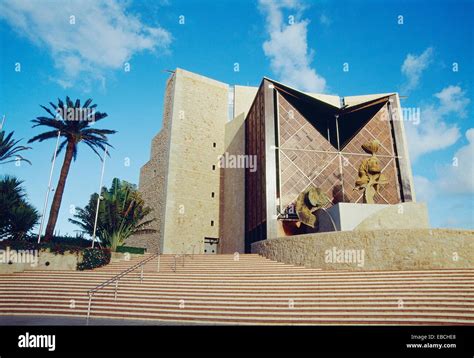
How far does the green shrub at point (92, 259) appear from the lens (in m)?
14.4

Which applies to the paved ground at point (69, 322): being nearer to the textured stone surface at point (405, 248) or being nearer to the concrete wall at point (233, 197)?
the textured stone surface at point (405, 248)

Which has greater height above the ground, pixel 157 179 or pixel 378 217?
pixel 157 179

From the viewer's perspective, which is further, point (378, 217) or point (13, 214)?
point (13, 214)

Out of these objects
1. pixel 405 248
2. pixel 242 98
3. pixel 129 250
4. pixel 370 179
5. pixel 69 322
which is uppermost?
pixel 242 98

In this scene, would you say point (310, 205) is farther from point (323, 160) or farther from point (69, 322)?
point (69, 322)

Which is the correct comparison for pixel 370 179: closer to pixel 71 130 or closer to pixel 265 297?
pixel 265 297

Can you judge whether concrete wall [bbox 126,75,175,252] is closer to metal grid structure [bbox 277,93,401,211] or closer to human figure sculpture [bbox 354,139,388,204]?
metal grid structure [bbox 277,93,401,211]

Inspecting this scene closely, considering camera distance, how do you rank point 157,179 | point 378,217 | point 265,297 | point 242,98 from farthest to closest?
point 242,98
point 157,179
point 378,217
point 265,297

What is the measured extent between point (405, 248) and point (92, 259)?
540 inches

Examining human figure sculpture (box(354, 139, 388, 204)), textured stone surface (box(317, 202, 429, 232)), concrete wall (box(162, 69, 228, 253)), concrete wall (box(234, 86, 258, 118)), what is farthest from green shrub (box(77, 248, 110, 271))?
concrete wall (box(234, 86, 258, 118))

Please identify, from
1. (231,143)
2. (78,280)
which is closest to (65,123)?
(78,280)

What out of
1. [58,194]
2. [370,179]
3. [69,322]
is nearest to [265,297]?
[69,322]

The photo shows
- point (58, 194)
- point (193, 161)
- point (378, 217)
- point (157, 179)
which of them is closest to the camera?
point (378, 217)

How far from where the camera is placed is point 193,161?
2523cm
